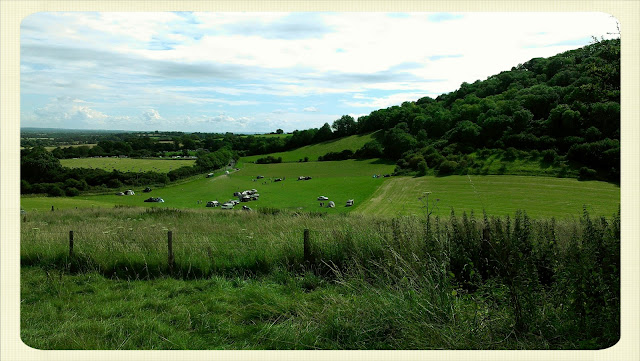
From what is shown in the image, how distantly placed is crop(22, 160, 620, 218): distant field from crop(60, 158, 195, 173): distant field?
2193mm

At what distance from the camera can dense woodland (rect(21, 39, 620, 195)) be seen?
31.4ft

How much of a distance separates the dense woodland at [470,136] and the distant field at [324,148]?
810mm

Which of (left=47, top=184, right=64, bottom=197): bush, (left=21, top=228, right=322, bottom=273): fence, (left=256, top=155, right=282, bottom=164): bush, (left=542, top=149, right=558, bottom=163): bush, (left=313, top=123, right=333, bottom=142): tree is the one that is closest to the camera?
(left=21, top=228, right=322, bottom=273): fence

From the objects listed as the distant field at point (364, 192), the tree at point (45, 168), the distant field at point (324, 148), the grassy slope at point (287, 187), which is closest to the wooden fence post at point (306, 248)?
the distant field at point (364, 192)

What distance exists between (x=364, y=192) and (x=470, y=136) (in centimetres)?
1568

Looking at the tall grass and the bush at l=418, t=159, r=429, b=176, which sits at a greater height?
the bush at l=418, t=159, r=429, b=176

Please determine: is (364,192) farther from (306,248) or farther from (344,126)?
(306,248)

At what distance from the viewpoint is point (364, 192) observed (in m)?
48.6

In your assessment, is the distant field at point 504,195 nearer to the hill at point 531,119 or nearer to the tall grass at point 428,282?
the tall grass at point 428,282

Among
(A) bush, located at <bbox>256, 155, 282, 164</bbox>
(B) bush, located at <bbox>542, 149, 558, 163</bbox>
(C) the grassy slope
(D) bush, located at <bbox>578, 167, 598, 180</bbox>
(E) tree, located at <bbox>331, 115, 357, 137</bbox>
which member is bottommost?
(C) the grassy slope

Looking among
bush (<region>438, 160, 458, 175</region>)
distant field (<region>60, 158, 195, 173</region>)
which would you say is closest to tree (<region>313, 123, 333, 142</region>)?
bush (<region>438, 160, 458, 175</region>)

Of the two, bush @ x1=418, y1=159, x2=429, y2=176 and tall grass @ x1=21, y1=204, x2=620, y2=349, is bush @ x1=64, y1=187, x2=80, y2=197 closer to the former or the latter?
tall grass @ x1=21, y1=204, x2=620, y2=349

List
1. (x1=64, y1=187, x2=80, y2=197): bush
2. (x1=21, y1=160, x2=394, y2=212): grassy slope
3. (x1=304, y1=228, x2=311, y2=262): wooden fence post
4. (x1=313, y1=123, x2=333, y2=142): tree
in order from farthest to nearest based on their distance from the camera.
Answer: (x1=313, y1=123, x2=333, y2=142): tree → (x1=21, y1=160, x2=394, y2=212): grassy slope → (x1=64, y1=187, x2=80, y2=197): bush → (x1=304, y1=228, x2=311, y2=262): wooden fence post
